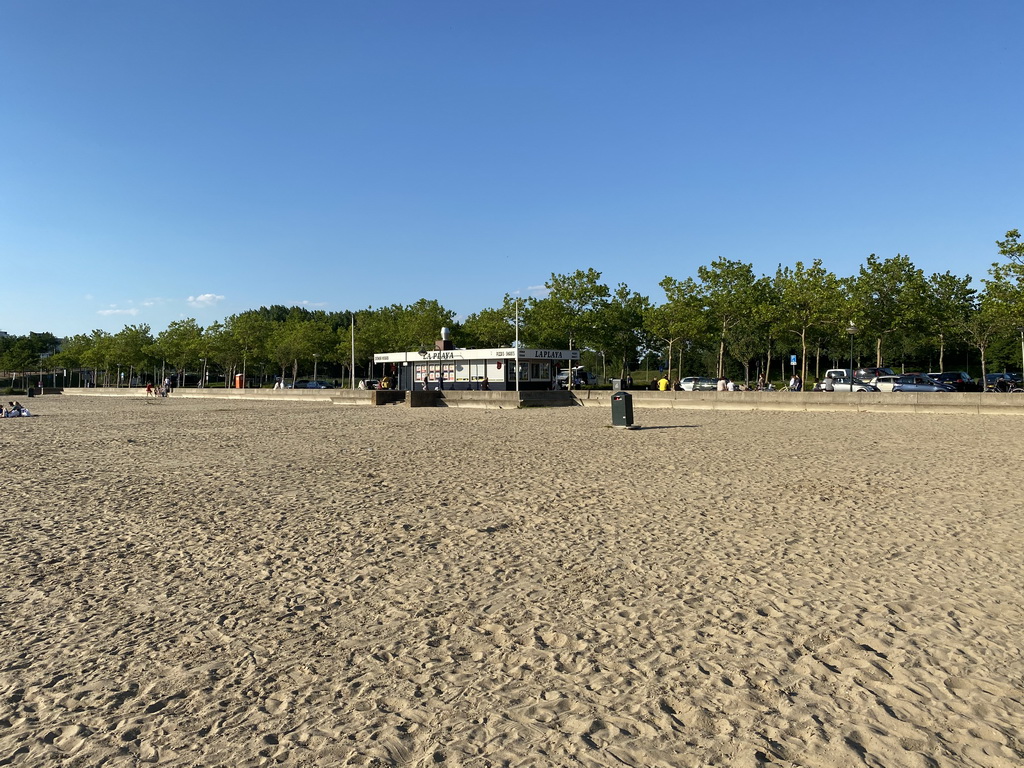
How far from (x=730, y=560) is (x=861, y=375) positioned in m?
42.9

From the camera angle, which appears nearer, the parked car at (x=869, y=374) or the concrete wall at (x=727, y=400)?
the concrete wall at (x=727, y=400)

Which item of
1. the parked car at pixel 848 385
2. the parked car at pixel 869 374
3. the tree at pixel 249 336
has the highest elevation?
the tree at pixel 249 336

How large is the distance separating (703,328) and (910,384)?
18626mm

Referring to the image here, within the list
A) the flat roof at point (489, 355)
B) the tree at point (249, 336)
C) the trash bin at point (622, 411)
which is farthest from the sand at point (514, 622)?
the tree at point (249, 336)

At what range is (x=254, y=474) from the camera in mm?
11398

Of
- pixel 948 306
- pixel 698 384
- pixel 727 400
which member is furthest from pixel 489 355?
pixel 948 306

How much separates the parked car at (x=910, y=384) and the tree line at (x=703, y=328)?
3.31 m

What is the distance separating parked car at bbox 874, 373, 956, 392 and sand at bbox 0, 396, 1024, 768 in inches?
1100

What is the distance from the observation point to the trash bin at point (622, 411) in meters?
20.3

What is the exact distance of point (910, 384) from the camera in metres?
36.8

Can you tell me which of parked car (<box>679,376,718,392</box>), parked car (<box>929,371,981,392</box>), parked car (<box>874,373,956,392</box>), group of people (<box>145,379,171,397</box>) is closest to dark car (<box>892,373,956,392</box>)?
parked car (<box>874,373,956,392</box>)

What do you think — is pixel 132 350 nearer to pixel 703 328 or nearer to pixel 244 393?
pixel 244 393

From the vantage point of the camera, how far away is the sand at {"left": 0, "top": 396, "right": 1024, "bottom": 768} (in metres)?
3.34

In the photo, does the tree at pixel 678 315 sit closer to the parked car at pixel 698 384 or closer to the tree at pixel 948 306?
the parked car at pixel 698 384
